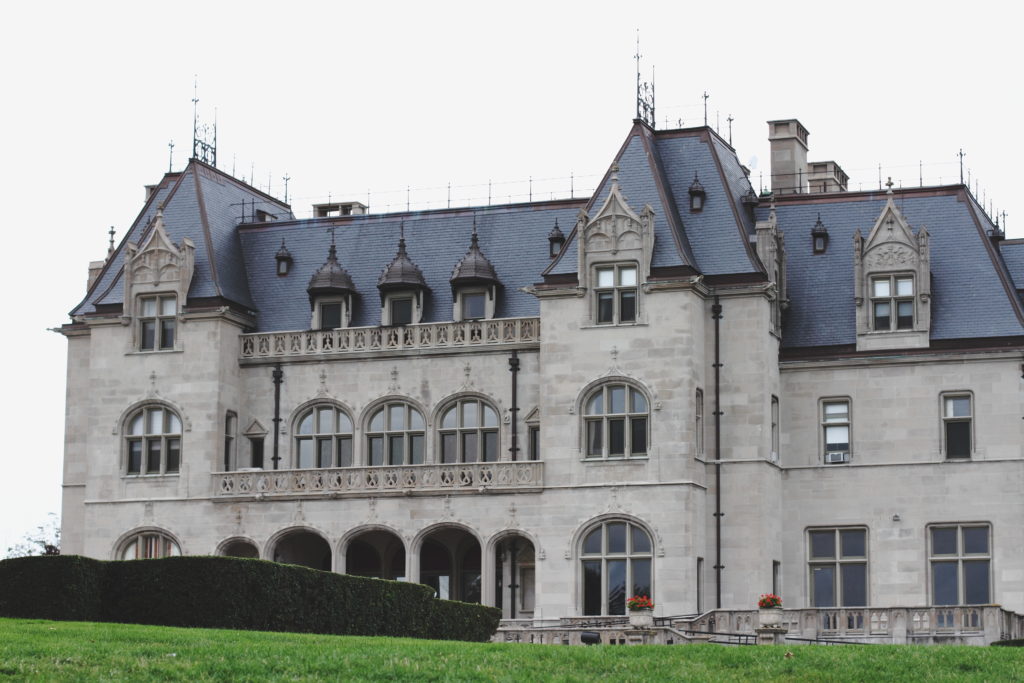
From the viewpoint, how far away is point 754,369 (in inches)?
2100

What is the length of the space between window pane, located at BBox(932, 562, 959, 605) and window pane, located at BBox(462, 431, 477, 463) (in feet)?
42.8

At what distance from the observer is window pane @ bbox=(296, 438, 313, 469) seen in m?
57.3

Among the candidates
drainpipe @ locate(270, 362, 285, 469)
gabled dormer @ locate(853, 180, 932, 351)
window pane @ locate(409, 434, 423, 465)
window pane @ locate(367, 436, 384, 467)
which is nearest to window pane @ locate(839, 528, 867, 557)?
gabled dormer @ locate(853, 180, 932, 351)

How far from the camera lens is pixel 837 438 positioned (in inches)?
2148

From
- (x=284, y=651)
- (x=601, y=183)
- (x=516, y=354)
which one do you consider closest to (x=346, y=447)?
(x=516, y=354)

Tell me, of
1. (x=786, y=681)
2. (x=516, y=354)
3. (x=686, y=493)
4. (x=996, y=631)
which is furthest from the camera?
(x=516, y=354)

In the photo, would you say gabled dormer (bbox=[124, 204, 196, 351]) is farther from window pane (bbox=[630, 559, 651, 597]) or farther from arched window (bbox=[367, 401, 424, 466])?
window pane (bbox=[630, 559, 651, 597])

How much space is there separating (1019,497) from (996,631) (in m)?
5.69

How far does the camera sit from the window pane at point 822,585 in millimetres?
53938

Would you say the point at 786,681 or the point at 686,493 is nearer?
the point at 786,681

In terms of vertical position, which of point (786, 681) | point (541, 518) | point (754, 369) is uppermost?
point (754, 369)

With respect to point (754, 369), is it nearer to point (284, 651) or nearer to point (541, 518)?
point (541, 518)

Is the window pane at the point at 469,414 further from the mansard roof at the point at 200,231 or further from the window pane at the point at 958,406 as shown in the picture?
the window pane at the point at 958,406

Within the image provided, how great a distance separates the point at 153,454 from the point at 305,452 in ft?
14.4
